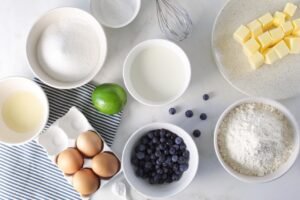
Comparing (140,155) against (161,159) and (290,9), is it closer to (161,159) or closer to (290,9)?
(161,159)

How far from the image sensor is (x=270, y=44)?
36.8 inches

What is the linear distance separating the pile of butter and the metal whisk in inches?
4.5

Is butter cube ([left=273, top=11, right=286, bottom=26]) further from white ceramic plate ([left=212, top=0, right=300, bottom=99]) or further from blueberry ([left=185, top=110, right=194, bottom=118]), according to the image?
blueberry ([left=185, top=110, right=194, bottom=118])

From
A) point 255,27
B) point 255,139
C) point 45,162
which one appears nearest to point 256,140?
point 255,139

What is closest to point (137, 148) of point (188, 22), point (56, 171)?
point (56, 171)

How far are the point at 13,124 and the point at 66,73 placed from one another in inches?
6.4

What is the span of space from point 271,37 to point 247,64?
8 centimetres

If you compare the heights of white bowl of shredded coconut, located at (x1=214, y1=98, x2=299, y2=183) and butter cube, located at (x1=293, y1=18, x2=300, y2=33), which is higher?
butter cube, located at (x1=293, y1=18, x2=300, y2=33)

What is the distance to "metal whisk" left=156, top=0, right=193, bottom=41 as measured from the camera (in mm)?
988

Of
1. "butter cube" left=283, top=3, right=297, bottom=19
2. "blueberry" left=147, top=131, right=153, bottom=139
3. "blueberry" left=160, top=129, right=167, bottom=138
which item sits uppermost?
"butter cube" left=283, top=3, right=297, bottom=19

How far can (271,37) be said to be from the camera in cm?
92

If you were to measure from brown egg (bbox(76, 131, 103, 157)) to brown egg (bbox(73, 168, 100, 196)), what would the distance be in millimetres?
37

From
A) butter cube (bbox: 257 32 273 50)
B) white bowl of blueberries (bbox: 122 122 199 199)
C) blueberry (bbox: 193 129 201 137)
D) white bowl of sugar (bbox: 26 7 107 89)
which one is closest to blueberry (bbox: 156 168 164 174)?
white bowl of blueberries (bbox: 122 122 199 199)

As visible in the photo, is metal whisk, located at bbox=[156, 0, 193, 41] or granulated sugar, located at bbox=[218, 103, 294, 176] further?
metal whisk, located at bbox=[156, 0, 193, 41]
